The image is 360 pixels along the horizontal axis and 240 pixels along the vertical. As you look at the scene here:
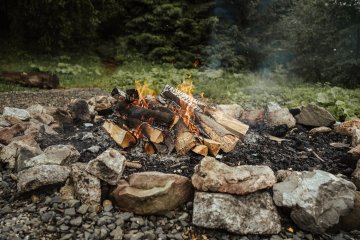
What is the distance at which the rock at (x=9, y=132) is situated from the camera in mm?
5266

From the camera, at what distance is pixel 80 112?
634cm

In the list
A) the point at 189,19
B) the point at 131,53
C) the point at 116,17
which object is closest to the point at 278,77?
the point at 189,19

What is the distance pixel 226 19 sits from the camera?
643 inches

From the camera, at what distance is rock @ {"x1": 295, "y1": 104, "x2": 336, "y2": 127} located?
646 cm

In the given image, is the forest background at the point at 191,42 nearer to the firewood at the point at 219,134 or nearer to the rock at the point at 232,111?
the rock at the point at 232,111

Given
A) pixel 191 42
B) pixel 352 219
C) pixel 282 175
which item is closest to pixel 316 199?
pixel 352 219

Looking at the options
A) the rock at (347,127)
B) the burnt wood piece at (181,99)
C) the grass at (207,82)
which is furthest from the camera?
the grass at (207,82)

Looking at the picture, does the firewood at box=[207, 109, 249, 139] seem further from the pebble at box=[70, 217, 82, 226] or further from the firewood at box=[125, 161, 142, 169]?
the pebble at box=[70, 217, 82, 226]

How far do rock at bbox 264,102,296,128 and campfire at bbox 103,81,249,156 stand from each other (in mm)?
1087

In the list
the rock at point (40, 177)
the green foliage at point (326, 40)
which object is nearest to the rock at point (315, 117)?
the rock at point (40, 177)

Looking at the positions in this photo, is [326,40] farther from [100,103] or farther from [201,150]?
[201,150]

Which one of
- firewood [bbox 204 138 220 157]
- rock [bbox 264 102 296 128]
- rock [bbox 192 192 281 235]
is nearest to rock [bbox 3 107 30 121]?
firewood [bbox 204 138 220 157]

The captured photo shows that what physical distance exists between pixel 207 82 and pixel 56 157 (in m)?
9.40

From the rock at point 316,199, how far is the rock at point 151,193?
101cm
